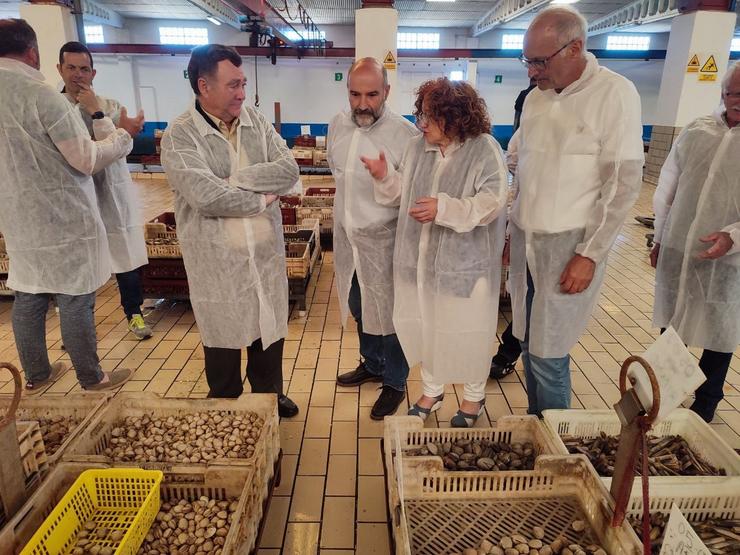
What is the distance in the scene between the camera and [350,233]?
2.32m

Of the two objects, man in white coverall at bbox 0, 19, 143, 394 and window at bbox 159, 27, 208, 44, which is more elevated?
window at bbox 159, 27, 208, 44

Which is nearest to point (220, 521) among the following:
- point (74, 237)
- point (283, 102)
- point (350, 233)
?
point (350, 233)

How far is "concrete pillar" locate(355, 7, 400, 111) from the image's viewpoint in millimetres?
6867

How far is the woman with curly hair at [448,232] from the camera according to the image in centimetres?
184

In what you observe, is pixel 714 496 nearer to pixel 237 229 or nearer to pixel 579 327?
pixel 579 327

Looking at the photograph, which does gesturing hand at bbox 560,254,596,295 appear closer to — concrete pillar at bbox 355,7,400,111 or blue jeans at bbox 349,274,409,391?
blue jeans at bbox 349,274,409,391

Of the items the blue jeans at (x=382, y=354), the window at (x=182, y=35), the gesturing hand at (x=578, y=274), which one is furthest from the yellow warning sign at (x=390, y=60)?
the window at (x=182, y=35)

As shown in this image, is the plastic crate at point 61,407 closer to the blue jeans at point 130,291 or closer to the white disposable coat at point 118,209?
the white disposable coat at point 118,209

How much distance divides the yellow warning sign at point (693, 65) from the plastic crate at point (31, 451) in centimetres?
915

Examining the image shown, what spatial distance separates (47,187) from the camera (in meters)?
2.20

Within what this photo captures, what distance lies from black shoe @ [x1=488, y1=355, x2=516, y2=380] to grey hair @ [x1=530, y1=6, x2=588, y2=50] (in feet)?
5.70

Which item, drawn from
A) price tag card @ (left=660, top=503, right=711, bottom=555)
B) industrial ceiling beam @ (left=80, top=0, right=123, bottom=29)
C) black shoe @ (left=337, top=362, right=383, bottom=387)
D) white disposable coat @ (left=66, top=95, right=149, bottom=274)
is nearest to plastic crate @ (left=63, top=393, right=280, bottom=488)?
black shoe @ (left=337, top=362, right=383, bottom=387)

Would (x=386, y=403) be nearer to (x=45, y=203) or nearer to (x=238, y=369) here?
(x=238, y=369)

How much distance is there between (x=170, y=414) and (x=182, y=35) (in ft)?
43.7
